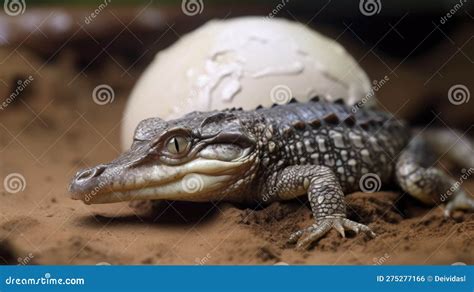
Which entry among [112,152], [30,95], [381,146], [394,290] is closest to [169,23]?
[112,152]

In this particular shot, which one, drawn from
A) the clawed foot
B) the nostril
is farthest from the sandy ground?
the nostril

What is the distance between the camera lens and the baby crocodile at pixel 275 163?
1726 millimetres

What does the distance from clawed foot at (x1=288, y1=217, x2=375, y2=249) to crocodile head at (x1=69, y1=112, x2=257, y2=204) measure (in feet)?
0.81

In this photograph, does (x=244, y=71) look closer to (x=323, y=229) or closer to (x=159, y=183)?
(x=159, y=183)

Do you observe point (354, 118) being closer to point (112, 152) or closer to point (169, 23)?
point (169, 23)

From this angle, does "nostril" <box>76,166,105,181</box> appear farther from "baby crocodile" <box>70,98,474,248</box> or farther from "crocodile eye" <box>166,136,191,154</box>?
"crocodile eye" <box>166,136,191,154</box>

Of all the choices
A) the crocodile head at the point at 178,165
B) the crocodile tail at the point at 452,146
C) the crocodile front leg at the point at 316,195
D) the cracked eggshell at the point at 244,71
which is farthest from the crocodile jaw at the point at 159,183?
the crocodile tail at the point at 452,146

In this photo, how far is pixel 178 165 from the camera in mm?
1740

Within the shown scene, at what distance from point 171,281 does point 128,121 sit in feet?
2.02

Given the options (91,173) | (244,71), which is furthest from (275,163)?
(91,173)

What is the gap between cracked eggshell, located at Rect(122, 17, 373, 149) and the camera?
195 centimetres

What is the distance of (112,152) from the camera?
2.12 metres

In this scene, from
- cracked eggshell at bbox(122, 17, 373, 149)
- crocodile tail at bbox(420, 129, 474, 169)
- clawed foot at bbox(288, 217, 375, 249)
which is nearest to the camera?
clawed foot at bbox(288, 217, 375, 249)

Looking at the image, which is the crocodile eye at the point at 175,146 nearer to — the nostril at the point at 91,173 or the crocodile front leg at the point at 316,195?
the nostril at the point at 91,173
